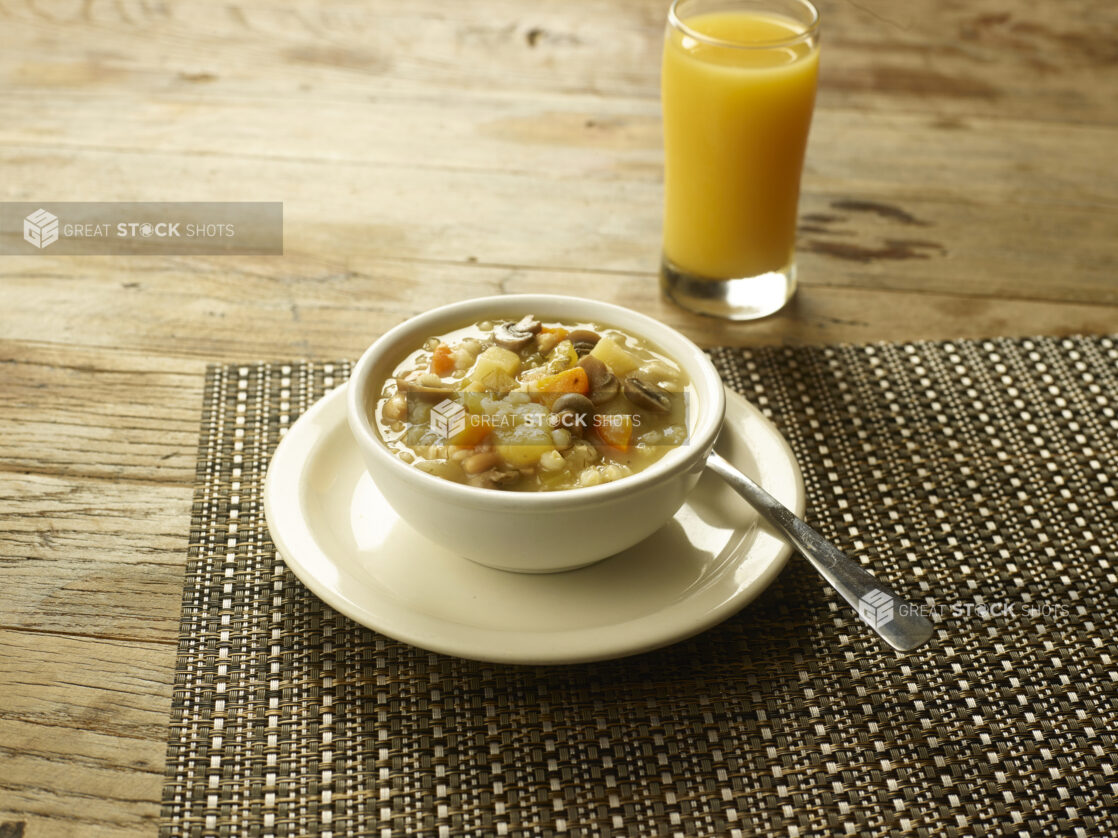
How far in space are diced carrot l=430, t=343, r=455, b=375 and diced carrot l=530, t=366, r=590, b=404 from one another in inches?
5.0

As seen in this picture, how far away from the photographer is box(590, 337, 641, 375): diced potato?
1502mm

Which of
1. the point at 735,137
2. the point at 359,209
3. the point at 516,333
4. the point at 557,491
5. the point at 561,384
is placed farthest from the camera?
the point at 359,209

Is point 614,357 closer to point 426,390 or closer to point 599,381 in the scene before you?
point 599,381

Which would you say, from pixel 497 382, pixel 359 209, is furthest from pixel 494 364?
pixel 359 209

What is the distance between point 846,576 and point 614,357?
1.41 ft

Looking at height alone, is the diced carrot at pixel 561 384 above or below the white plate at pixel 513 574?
above

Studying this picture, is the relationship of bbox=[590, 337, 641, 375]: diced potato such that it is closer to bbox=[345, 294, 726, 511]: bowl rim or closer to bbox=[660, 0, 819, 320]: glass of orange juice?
bbox=[345, 294, 726, 511]: bowl rim

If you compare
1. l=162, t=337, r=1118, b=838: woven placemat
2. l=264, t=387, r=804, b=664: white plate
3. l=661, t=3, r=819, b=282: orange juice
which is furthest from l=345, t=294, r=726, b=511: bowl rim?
l=661, t=3, r=819, b=282: orange juice

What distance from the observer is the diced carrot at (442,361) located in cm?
149

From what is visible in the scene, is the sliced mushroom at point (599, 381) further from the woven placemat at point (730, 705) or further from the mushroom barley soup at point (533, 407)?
the woven placemat at point (730, 705)

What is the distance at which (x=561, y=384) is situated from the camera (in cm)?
142

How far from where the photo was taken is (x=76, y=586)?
147cm

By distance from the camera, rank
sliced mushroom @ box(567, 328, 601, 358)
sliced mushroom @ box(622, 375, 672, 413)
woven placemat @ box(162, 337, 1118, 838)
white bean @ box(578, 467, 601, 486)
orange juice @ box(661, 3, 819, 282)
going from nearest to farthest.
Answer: woven placemat @ box(162, 337, 1118, 838) → white bean @ box(578, 467, 601, 486) → sliced mushroom @ box(622, 375, 672, 413) → sliced mushroom @ box(567, 328, 601, 358) → orange juice @ box(661, 3, 819, 282)

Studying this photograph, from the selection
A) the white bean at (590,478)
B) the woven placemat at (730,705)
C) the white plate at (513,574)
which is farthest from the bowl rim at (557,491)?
the woven placemat at (730,705)
